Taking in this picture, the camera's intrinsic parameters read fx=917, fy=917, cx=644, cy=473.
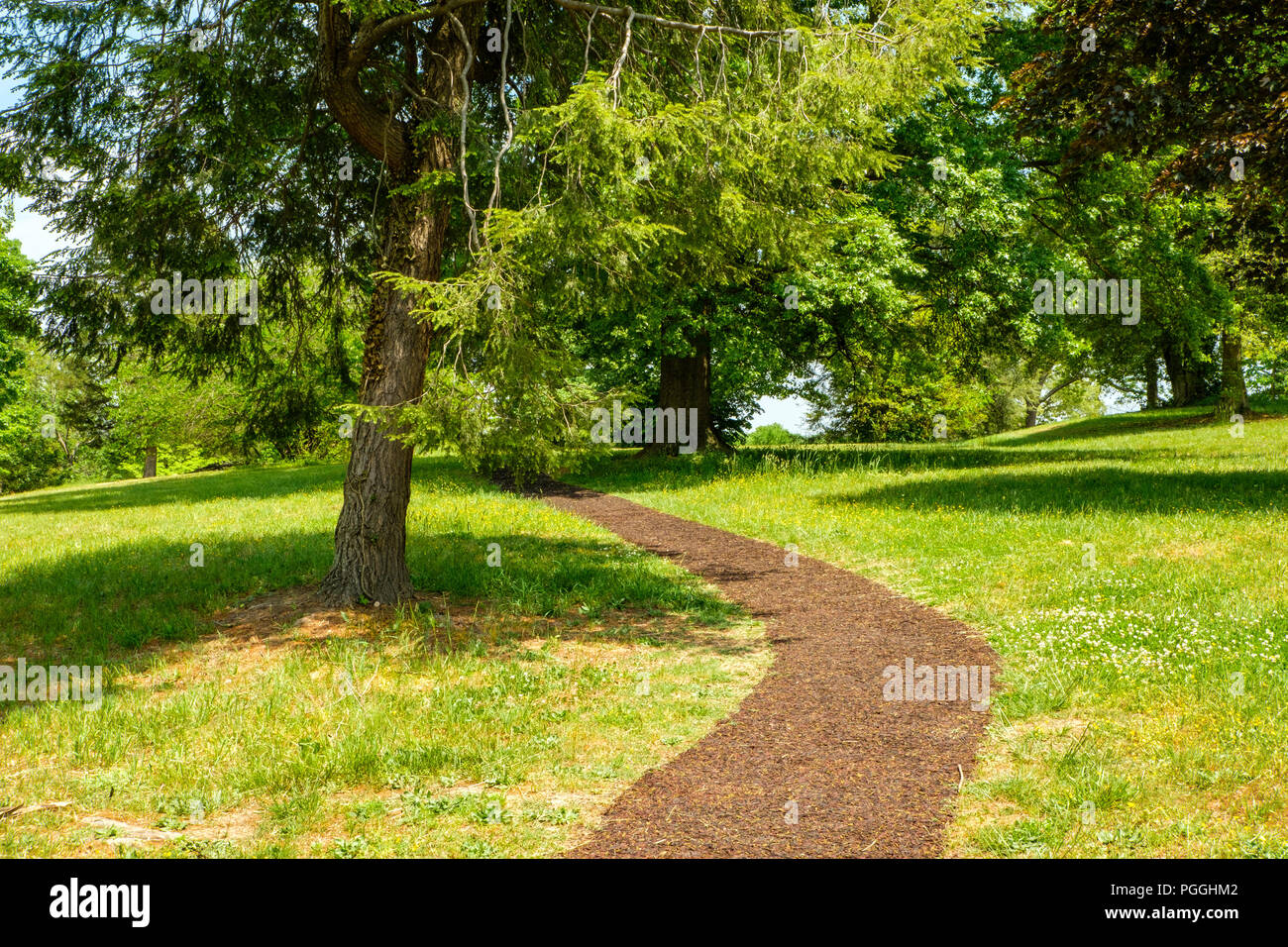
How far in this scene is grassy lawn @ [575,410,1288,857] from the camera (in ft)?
16.5

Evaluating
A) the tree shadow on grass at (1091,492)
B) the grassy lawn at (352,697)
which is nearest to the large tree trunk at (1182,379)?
the tree shadow on grass at (1091,492)

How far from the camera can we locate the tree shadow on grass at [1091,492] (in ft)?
47.2

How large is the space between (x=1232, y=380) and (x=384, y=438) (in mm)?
33813

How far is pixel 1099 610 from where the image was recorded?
9.02m

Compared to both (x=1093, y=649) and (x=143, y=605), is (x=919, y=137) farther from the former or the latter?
(x=143, y=605)

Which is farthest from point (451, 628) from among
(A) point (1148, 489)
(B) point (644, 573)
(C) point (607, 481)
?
(C) point (607, 481)

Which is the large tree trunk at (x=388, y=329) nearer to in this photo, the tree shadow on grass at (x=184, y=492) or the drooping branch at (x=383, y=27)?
the drooping branch at (x=383, y=27)

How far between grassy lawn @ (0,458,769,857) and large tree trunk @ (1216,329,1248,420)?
94.8ft

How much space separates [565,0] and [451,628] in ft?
22.2

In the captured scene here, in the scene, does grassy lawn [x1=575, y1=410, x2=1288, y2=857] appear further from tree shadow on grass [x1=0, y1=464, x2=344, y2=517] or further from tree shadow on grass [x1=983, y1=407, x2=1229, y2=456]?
tree shadow on grass [x1=983, y1=407, x2=1229, y2=456]

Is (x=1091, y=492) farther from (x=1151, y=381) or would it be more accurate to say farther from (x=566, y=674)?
(x=1151, y=381)

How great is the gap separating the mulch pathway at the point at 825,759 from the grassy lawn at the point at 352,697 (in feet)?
0.98

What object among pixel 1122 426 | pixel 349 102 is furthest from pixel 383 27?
pixel 1122 426
